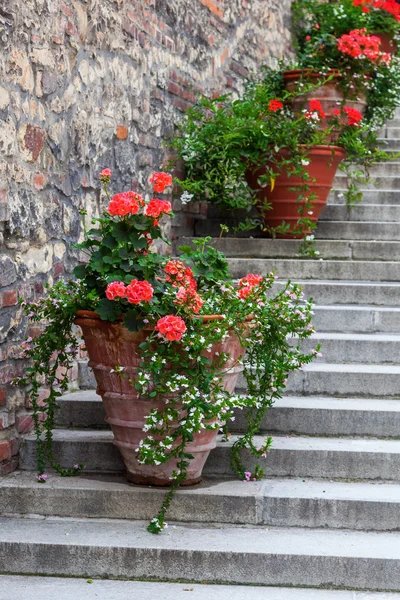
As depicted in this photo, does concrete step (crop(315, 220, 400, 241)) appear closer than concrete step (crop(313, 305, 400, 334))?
No

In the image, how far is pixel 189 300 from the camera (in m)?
2.95

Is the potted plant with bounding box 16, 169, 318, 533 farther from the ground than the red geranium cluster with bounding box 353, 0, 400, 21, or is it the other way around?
the red geranium cluster with bounding box 353, 0, 400, 21

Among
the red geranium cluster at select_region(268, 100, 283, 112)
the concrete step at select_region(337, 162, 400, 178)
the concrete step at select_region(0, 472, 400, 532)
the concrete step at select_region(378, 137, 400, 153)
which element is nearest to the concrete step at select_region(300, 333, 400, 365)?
the concrete step at select_region(0, 472, 400, 532)

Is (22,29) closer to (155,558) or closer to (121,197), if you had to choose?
(121,197)

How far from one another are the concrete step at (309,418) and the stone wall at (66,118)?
233 mm

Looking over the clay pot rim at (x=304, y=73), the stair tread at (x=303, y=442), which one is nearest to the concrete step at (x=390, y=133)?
the clay pot rim at (x=304, y=73)

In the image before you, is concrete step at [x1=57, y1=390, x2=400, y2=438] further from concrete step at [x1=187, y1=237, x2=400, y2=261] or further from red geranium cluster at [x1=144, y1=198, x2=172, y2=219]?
concrete step at [x1=187, y1=237, x2=400, y2=261]

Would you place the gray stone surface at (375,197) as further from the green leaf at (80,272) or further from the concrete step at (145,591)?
the concrete step at (145,591)

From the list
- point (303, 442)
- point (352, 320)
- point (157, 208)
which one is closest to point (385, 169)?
point (352, 320)

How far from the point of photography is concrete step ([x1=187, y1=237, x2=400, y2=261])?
504cm

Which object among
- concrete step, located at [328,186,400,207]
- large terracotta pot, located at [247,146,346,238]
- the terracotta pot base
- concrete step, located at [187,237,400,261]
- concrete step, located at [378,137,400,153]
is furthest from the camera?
concrete step, located at [378,137,400,153]

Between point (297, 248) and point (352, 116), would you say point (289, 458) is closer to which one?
point (297, 248)

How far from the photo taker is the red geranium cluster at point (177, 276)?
305 centimetres

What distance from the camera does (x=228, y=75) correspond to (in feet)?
20.5
